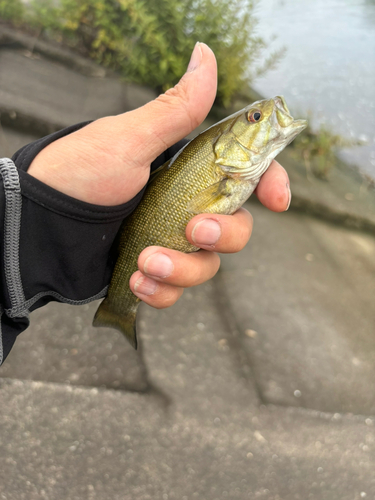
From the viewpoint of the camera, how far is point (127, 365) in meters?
2.78

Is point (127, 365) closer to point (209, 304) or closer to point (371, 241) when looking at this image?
point (209, 304)

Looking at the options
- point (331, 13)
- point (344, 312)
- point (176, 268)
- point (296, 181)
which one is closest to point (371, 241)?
point (296, 181)

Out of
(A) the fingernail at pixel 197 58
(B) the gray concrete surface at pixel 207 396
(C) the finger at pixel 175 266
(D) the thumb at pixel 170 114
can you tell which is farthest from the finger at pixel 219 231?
(B) the gray concrete surface at pixel 207 396

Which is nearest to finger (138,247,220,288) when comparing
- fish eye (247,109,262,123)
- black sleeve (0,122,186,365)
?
black sleeve (0,122,186,365)

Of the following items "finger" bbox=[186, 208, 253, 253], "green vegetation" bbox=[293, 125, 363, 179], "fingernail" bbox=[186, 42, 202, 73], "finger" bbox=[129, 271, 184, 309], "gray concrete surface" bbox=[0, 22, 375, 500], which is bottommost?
"gray concrete surface" bbox=[0, 22, 375, 500]

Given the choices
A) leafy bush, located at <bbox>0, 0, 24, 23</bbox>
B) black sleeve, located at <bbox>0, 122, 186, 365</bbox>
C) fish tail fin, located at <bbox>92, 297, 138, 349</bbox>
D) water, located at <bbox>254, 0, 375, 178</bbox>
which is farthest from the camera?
water, located at <bbox>254, 0, 375, 178</bbox>

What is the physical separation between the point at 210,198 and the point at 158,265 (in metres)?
0.39

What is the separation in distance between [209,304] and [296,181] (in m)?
2.89

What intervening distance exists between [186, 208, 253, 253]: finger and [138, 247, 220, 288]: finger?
0.40 feet

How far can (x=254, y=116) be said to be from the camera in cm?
176

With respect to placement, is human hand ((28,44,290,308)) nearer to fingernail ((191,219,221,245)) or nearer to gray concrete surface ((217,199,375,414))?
fingernail ((191,219,221,245))

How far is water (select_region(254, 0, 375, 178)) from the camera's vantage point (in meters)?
7.49

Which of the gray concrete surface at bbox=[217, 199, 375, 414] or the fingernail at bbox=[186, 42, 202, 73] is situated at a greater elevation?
the fingernail at bbox=[186, 42, 202, 73]

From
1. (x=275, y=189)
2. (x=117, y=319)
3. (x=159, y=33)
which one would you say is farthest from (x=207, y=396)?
(x=159, y=33)
